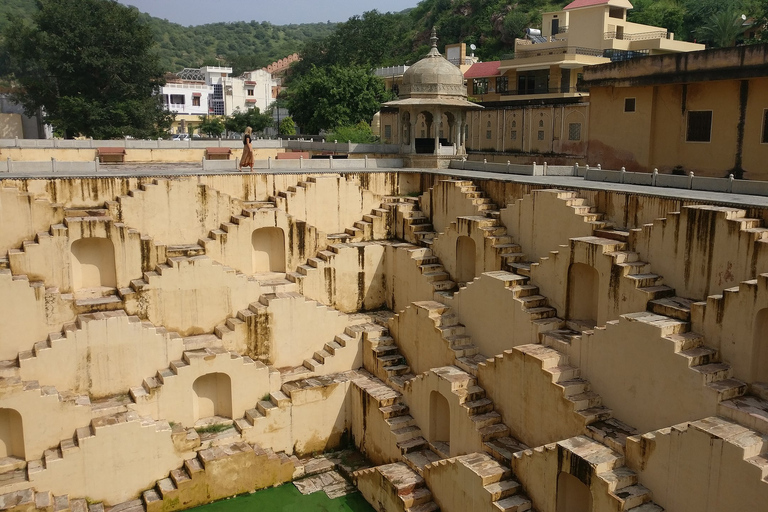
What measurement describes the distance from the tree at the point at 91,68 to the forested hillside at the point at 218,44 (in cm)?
8797

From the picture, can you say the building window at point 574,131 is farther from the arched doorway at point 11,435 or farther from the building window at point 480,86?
the arched doorway at point 11,435

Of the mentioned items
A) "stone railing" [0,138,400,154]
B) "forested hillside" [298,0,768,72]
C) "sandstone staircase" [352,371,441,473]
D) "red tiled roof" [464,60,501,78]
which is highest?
"forested hillside" [298,0,768,72]

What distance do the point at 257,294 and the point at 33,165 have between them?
730cm

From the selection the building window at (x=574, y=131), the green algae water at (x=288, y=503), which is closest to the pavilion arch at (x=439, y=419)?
the green algae water at (x=288, y=503)

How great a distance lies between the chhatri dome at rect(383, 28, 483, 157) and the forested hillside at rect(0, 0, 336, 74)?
108236mm

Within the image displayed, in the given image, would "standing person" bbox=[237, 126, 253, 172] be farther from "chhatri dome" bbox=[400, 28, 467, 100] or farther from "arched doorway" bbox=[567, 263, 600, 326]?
"arched doorway" bbox=[567, 263, 600, 326]

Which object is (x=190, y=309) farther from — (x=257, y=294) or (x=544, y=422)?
(x=544, y=422)

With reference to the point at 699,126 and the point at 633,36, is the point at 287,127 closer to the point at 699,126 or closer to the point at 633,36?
the point at 633,36

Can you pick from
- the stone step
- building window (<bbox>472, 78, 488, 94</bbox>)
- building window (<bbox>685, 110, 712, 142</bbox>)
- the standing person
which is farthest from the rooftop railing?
the stone step

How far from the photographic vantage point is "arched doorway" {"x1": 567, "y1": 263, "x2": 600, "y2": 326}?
15375 mm

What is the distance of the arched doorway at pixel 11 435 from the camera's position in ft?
48.6

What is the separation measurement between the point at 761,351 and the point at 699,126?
498 inches

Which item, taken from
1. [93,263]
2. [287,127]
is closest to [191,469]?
[93,263]

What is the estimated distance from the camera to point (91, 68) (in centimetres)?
3969
